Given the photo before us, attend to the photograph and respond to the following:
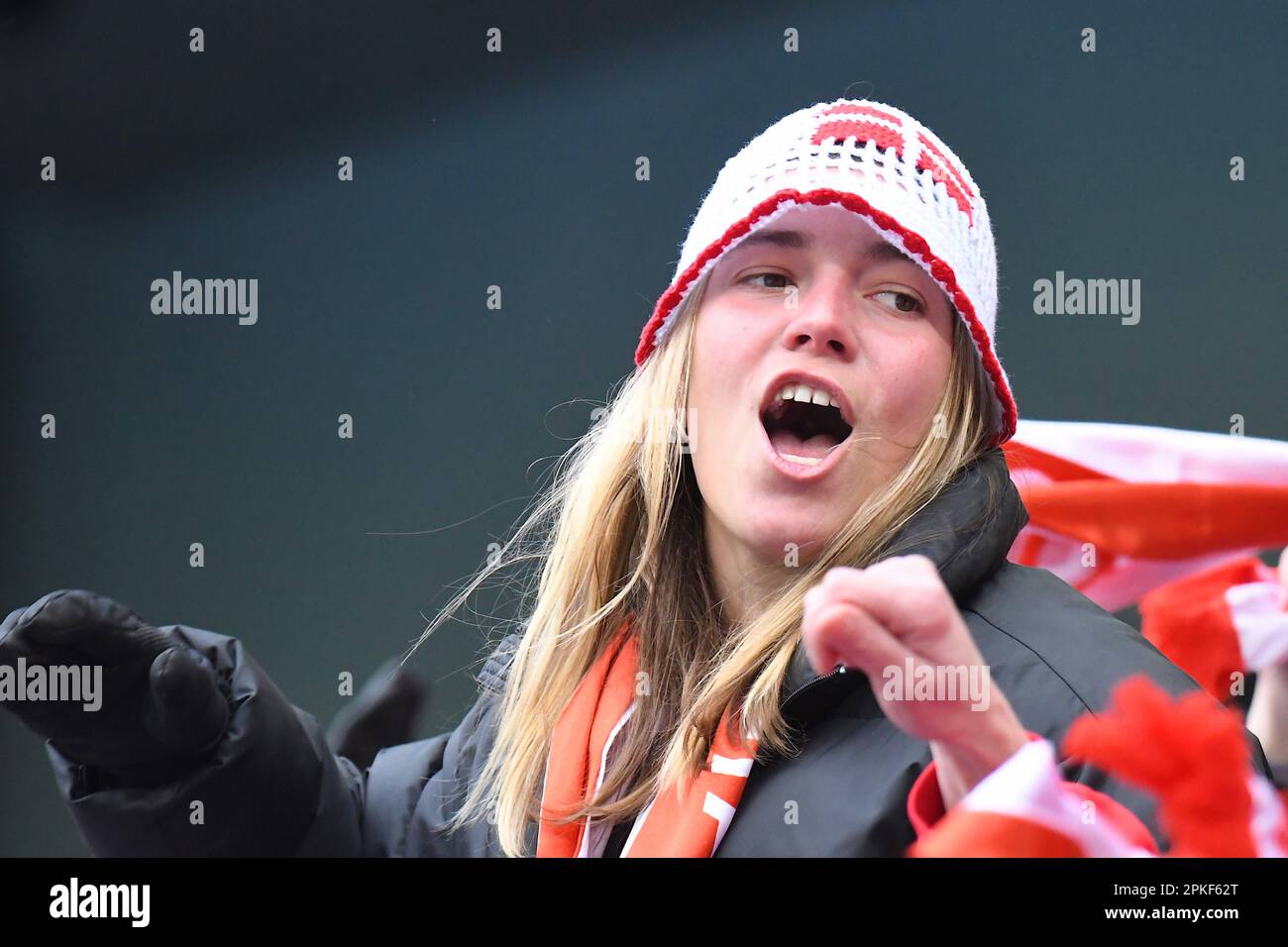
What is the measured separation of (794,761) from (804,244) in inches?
18.5

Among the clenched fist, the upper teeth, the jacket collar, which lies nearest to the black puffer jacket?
the jacket collar

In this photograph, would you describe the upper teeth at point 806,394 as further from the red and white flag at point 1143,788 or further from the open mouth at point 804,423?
the red and white flag at point 1143,788

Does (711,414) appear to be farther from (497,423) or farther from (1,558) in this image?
(1,558)

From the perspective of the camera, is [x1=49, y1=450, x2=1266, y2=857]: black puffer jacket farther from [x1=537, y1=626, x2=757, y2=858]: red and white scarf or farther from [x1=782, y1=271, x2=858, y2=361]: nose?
[x1=782, y1=271, x2=858, y2=361]: nose

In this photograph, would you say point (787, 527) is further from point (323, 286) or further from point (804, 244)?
point (323, 286)

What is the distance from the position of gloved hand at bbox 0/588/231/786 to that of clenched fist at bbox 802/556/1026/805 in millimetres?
744

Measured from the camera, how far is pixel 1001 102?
2031 millimetres

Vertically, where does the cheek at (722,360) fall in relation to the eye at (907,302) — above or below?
below

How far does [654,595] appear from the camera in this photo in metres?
1.32

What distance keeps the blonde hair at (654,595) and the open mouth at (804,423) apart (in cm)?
8

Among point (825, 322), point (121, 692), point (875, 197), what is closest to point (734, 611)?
point (825, 322)

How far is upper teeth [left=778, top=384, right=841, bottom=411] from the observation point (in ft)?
3.95

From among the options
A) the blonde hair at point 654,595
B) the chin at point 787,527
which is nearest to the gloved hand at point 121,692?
the blonde hair at point 654,595

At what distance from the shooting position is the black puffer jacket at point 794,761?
987 millimetres
